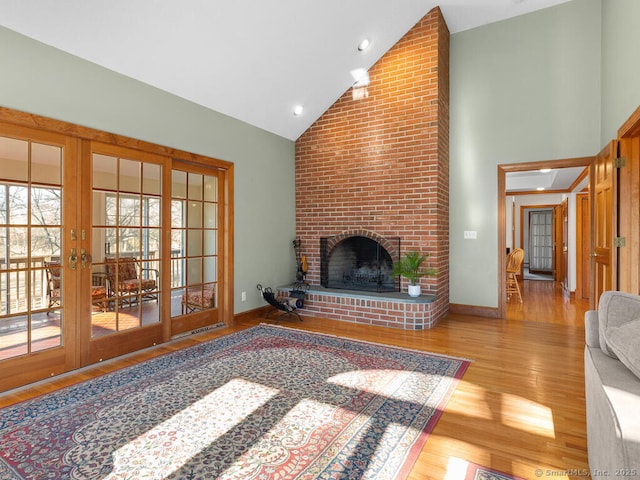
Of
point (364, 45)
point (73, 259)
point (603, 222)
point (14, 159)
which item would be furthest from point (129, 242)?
point (603, 222)

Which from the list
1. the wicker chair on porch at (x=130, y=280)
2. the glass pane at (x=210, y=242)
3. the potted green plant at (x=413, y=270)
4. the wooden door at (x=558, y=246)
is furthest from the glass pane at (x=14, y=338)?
the wooden door at (x=558, y=246)

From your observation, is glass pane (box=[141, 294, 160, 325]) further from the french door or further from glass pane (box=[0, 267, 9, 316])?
glass pane (box=[0, 267, 9, 316])

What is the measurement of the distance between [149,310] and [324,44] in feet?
11.6

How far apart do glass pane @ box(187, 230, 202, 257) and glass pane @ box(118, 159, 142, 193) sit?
2.62ft

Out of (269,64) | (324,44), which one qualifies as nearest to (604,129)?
(324,44)

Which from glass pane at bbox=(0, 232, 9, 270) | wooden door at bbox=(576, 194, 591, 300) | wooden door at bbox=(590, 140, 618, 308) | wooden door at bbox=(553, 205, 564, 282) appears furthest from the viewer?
wooden door at bbox=(553, 205, 564, 282)

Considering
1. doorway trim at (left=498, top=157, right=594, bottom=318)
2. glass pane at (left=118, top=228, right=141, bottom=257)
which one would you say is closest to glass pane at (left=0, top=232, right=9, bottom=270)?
glass pane at (left=118, top=228, right=141, bottom=257)

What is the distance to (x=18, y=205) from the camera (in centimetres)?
274

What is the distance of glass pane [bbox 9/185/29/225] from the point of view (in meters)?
2.70

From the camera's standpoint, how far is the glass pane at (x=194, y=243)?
4160 millimetres

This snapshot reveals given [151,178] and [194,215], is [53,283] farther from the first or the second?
[194,215]

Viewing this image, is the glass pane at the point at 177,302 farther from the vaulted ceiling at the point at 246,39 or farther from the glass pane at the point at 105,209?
the vaulted ceiling at the point at 246,39

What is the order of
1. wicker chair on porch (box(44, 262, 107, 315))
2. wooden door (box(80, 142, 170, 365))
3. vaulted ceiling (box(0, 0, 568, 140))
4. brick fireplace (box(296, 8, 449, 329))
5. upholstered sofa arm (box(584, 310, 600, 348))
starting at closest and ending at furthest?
1. upholstered sofa arm (box(584, 310, 600, 348))
2. vaulted ceiling (box(0, 0, 568, 140))
3. wicker chair on porch (box(44, 262, 107, 315))
4. wooden door (box(80, 142, 170, 365))
5. brick fireplace (box(296, 8, 449, 329))

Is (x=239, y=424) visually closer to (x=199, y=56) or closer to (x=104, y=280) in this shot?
(x=104, y=280)
